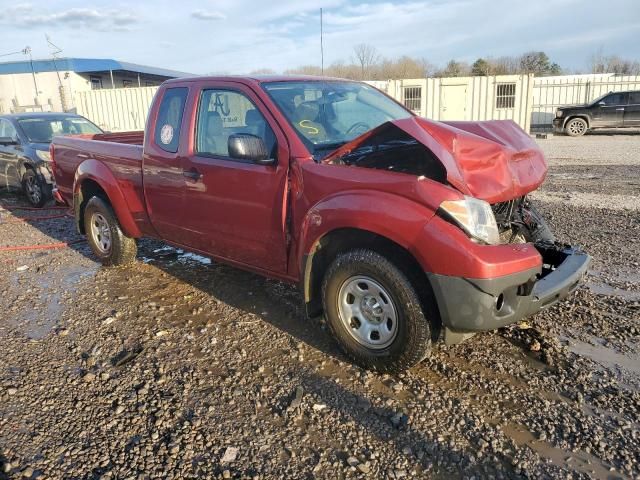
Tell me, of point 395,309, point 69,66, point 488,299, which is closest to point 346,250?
point 395,309

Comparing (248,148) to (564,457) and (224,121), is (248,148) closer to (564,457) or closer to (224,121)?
(224,121)

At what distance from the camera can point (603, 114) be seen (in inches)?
811

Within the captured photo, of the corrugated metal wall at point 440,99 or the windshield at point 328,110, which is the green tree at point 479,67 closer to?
the corrugated metal wall at point 440,99

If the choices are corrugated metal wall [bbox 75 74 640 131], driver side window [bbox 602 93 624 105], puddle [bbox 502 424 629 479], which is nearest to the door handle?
puddle [bbox 502 424 629 479]

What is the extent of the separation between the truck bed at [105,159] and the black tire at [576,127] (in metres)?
19.1

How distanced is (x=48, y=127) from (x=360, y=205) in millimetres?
9168

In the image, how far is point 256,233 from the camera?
3.96 meters

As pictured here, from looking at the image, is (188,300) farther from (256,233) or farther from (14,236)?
(14,236)

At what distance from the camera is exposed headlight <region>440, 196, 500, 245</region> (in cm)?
291

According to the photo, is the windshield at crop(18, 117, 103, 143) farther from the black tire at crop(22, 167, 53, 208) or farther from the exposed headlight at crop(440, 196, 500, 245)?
the exposed headlight at crop(440, 196, 500, 245)

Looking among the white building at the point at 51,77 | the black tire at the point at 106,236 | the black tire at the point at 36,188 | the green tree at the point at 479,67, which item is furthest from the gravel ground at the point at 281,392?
the green tree at the point at 479,67

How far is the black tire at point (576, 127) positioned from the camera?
21.0m

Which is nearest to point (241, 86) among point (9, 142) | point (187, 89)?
point (187, 89)

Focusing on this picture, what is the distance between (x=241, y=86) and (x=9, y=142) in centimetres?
768
